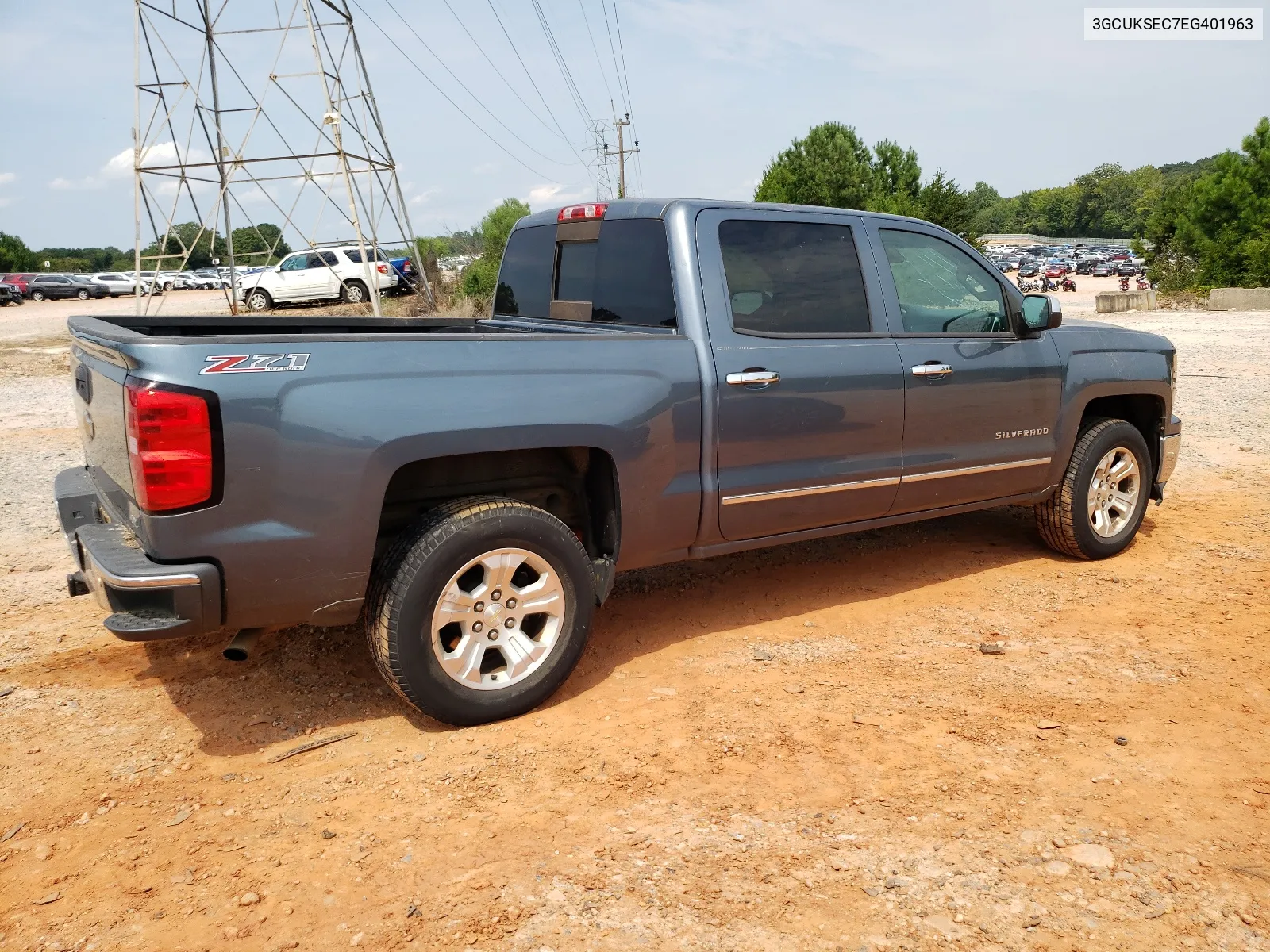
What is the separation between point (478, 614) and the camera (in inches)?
134

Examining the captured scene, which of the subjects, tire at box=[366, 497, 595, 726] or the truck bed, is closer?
tire at box=[366, 497, 595, 726]

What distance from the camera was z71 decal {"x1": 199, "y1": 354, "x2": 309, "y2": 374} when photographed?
289 cm

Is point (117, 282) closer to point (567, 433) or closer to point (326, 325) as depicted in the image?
point (326, 325)

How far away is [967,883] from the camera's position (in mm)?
2541

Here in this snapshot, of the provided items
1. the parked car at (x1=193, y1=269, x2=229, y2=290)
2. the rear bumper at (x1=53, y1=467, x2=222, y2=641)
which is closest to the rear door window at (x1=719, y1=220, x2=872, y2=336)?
the rear bumper at (x1=53, y1=467, x2=222, y2=641)

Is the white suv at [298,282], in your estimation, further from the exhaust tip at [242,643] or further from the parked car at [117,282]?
the exhaust tip at [242,643]

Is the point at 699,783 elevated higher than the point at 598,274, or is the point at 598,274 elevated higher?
the point at 598,274

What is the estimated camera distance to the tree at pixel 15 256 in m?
65.8

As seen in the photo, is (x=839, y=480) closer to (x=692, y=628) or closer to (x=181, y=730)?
(x=692, y=628)

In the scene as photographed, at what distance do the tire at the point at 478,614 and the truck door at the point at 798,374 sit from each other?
854mm

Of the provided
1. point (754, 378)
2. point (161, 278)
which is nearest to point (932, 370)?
point (754, 378)

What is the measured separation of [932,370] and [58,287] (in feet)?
155

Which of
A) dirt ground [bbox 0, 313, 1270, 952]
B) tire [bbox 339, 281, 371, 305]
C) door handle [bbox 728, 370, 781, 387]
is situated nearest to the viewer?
dirt ground [bbox 0, 313, 1270, 952]

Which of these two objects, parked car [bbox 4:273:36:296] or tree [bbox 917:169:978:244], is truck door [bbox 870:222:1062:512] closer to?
tree [bbox 917:169:978:244]
